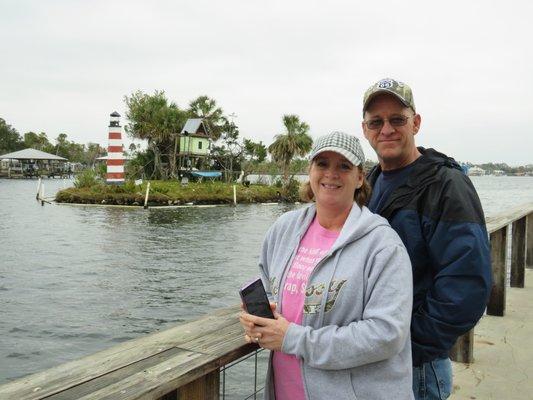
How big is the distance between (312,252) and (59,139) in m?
127

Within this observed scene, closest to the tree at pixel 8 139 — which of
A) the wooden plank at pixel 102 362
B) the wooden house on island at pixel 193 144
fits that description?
the wooden house on island at pixel 193 144

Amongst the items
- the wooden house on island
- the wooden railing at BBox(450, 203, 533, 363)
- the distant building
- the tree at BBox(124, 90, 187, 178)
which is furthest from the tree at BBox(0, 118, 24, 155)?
the wooden railing at BBox(450, 203, 533, 363)

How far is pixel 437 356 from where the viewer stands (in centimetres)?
207

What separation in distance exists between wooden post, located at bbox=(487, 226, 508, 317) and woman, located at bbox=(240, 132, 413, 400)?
9.92ft

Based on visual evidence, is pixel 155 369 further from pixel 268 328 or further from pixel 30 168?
pixel 30 168

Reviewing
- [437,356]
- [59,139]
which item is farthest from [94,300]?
[59,139]

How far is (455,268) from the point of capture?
72.5 inches

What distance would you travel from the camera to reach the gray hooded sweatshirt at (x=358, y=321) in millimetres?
1655

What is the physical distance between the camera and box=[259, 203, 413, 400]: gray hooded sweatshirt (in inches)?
65.2

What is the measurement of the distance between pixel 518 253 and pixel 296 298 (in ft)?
17.3

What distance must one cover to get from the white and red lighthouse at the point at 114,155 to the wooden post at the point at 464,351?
35990 mm

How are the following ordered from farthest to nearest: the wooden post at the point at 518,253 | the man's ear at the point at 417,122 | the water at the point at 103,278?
the water at the point at 103,278
the wooden post at the point at 518,253
the man's ear at the point at 417,122

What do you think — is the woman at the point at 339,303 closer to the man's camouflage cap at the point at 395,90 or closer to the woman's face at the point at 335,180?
the woman's face at the point at 335,180

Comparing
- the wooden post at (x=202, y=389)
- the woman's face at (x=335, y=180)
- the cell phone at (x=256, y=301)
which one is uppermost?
the woman's face at (x=335, y=180)
